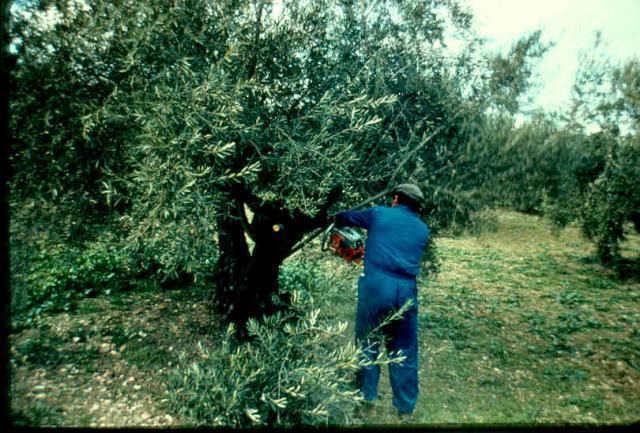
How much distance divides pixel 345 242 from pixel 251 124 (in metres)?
1.62

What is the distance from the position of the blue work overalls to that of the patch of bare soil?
2014mm

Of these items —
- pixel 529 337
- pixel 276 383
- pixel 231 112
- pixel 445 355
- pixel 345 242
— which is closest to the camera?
pixel 231 112

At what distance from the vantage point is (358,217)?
4.52m

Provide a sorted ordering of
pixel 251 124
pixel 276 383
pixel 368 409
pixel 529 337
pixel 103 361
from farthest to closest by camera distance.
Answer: pixel 529 337 < pixel 103 361 < pixel 368 409 < pixel 251 124 < pixel 276 383

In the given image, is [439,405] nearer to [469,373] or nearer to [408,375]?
[408,375]

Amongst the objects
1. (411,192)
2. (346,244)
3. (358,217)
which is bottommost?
(346,244)

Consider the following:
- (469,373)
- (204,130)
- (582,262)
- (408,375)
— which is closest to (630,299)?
(582,262)

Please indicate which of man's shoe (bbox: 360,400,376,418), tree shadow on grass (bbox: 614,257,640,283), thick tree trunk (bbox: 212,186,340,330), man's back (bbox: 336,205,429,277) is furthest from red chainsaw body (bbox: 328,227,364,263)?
tree shadow on grass (bbox: 614,257,640,283)

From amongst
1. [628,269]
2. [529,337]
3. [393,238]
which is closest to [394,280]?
[393,238]

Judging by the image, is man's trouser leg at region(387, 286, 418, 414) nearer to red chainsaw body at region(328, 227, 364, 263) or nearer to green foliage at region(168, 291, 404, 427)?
green foliage at region(168, 291, 404, 427)

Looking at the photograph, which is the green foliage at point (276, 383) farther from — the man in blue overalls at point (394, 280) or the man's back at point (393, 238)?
the man's back at point (393, 238)

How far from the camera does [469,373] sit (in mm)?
6141

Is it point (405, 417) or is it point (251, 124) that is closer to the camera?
point (251, 124)

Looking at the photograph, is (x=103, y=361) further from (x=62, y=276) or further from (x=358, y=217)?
(x=358, y=217)
